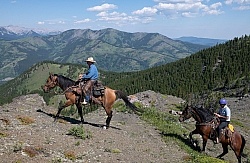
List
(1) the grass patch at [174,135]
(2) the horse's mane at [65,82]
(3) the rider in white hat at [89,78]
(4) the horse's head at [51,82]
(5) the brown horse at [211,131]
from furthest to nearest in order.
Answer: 1. (4) the horse's head at [51,82]
2. (2) the horse's mane at [65,82]
3. (3) the rider in white hat at [89,78]
4. (5) the brown horse at [211,131]
5. (1) the grass patch at [174,135]

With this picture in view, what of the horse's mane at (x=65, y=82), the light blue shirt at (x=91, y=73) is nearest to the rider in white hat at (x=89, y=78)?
the light blue shirt at (x=91, y=73)

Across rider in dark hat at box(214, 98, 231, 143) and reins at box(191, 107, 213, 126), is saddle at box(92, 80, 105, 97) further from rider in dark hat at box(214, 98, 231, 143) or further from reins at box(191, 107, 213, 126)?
rider in dark hat at box(214, 98, 231, 143)

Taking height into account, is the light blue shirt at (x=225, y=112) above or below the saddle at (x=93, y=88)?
below

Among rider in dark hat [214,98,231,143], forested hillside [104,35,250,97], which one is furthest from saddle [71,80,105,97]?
forested hillside [104,35,250,97]

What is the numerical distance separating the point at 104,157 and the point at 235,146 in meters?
9.42

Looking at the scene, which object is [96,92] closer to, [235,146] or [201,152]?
[201,152]

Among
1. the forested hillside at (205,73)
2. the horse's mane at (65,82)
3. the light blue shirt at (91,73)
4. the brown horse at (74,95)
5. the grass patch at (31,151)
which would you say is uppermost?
the light blue shirt at (91,73)

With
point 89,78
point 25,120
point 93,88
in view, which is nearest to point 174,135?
point 93,88

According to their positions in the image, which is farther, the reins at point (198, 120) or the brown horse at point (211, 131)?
the reins at point (198, 120)

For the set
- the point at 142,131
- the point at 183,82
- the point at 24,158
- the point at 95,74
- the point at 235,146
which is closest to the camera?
the point at 24,158

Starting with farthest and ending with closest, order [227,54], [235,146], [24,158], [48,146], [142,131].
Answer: [227,54] → [142,131] → [235,146] → [48,146] → [24,158]

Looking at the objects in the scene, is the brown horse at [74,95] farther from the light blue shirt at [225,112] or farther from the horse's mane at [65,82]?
the light blue shirt at [225,112]

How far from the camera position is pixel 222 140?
19.6m

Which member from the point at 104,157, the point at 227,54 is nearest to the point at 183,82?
the point at 227,54
